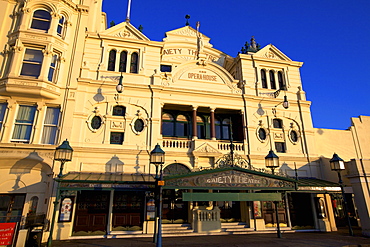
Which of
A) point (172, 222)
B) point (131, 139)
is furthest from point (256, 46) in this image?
point (172, 222)

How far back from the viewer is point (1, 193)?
15297 millimetres

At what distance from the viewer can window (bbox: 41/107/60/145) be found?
16.5 m

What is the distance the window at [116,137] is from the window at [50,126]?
3774 millimetres

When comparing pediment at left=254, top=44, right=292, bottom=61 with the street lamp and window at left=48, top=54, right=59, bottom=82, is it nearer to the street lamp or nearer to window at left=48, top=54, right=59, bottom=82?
the street lamp

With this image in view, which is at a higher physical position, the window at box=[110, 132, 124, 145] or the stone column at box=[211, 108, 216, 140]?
the stone column at box=[211, 108, 216, 140]

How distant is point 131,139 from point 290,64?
56.4 ft

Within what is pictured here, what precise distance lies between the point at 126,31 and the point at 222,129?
1235cm

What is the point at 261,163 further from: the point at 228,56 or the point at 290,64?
the point at 228,56

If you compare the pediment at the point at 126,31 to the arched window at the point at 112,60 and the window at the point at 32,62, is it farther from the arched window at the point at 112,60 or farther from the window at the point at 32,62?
the window at the point at 32,62

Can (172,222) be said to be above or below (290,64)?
below

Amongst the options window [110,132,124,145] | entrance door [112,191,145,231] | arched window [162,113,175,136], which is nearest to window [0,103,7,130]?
window [110,132,124,145]

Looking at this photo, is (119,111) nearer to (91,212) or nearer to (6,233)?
(91,212)

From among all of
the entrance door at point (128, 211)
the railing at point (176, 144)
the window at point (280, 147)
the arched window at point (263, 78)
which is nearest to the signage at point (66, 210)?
the entrance door at point (128, 211)

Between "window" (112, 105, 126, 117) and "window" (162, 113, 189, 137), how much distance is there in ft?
11.6
